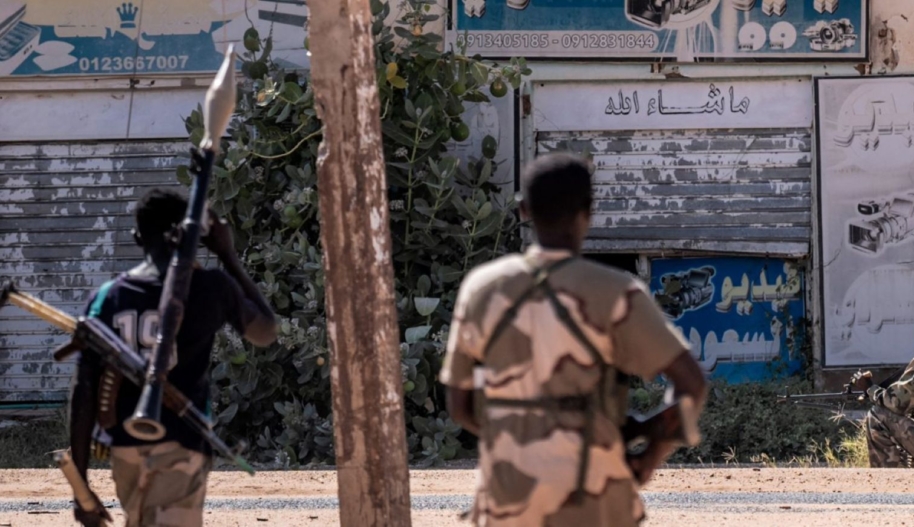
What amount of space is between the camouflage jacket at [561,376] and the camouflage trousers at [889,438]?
20.8 ft

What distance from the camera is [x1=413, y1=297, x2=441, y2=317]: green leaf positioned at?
991cm

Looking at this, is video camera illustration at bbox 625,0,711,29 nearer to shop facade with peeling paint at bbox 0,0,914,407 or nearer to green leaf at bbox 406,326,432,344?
shop facade with peeling paint at bbox 0,0,914,407

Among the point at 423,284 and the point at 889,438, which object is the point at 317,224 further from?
the point at 889,438

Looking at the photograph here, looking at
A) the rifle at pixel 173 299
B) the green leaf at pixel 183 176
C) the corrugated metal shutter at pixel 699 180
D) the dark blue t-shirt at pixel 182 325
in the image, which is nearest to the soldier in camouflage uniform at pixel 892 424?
the corrugated metal shutter at pixel 699 180

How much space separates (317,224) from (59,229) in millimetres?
3170

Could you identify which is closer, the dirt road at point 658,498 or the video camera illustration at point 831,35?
the dirt road at point 658,498

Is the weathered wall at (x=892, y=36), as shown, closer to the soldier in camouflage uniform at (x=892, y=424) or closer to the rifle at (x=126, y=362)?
the soldier in camouflage uniform at (x=892, y=424)

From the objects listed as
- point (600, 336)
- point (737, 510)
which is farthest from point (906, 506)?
point (600, 336)

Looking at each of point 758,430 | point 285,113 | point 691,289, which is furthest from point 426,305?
point 691,289

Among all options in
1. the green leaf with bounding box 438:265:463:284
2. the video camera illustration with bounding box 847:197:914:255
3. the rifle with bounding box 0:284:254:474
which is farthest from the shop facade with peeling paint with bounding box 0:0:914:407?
the rifle with bounding box 0:284:254:474

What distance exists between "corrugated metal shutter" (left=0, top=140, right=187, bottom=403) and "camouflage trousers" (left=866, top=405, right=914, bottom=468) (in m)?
6.84

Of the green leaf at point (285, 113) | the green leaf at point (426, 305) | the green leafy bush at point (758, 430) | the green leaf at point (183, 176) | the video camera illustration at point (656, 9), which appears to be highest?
the video camera illustration at point (656, 9)

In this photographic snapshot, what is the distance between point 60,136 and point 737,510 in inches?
325

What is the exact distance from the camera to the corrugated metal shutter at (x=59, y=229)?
12164 mm
